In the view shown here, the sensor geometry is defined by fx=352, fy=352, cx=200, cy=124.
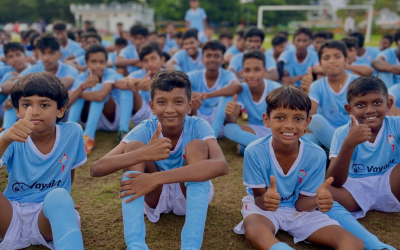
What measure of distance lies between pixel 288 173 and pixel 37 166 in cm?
155

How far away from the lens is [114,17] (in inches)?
1885

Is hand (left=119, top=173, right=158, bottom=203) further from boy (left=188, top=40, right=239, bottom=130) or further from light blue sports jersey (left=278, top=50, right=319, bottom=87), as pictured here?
light blue sports jersey (left=278, top=50, right=319, bottom=87)

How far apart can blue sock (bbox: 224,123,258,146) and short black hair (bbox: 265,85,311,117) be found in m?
1.33

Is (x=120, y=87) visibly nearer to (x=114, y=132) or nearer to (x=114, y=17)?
(x=114, y=132)

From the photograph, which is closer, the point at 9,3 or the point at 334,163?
the point at 334,163

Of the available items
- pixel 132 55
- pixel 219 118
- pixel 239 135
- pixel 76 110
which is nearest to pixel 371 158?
pixel 239 135

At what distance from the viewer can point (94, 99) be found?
4.05 m

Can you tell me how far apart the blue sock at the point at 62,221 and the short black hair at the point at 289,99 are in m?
1.33

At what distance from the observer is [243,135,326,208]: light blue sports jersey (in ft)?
7.28

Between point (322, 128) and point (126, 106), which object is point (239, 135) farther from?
point (126, 106)

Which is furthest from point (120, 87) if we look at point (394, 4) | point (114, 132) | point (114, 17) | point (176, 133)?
point (114, 17)

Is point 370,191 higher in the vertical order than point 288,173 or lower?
lower

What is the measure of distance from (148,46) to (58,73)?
1.23 metres

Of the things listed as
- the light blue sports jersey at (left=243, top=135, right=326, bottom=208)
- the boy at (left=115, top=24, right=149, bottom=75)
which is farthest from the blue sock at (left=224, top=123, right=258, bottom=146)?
the boy at (left=115, top=24, right=149, bottom=75)
